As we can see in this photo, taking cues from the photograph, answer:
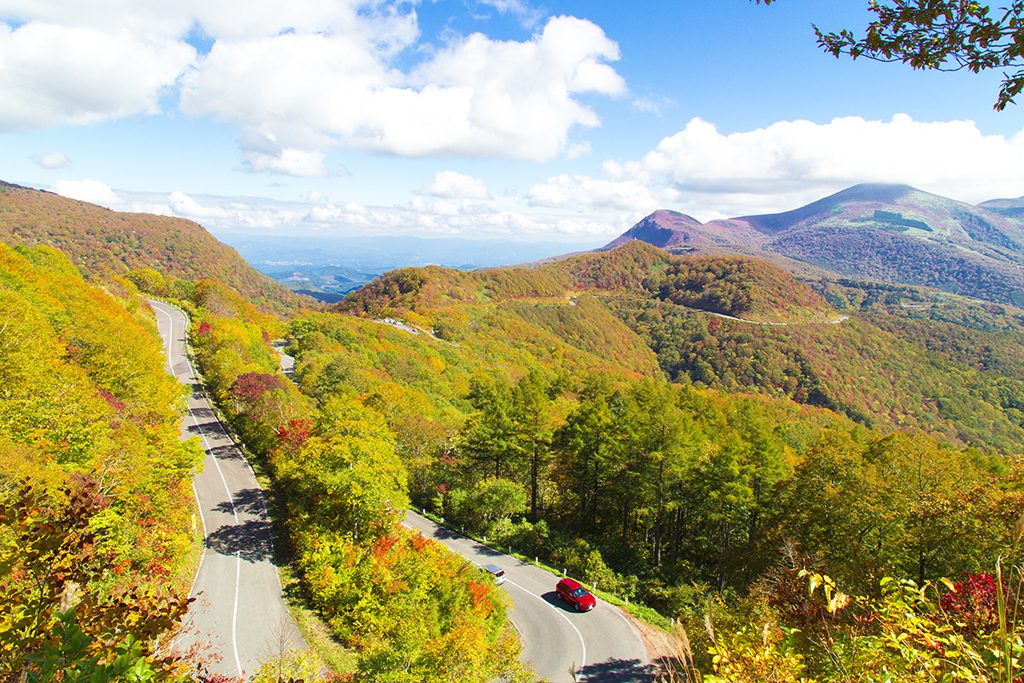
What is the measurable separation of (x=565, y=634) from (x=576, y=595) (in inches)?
76.5

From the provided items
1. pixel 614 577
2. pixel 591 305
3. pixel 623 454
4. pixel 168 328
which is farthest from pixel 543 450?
pixel 591 305

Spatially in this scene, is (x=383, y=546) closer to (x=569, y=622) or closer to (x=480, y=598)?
(x=480, y=598)

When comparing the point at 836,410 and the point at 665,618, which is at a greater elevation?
the point at 665,618

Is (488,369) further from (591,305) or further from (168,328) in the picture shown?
(591,305)

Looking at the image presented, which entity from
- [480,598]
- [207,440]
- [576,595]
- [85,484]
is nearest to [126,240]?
[207,440]

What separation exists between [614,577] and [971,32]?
78.9ft

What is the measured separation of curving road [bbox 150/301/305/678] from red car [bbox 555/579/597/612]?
34.0ft

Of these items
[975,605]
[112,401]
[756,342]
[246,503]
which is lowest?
[756,342]

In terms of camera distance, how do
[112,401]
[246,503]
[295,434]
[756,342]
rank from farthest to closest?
[756,342] → [295,434] → [246,503] → [112,401]

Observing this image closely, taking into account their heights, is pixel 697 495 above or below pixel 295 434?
below

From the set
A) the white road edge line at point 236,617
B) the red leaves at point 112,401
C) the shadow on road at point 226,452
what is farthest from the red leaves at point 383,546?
the shadow on road at point 226,452

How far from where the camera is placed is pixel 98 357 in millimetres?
23969

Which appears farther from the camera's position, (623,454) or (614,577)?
(623,454)

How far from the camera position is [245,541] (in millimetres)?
21047
